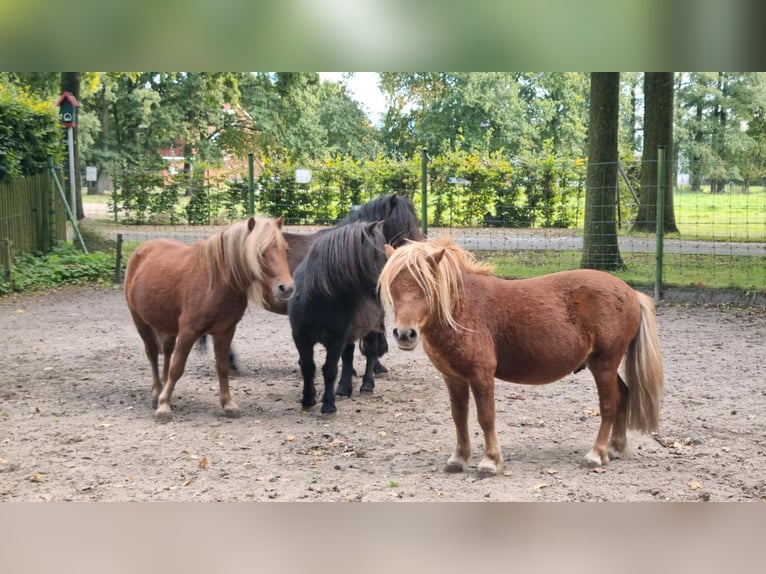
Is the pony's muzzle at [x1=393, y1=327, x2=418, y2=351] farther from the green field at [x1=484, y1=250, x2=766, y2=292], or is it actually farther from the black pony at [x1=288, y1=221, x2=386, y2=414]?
the green field at [x1=484, y1=250, x2=766, y2=292]

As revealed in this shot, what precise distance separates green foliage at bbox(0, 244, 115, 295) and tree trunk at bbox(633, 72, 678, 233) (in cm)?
618

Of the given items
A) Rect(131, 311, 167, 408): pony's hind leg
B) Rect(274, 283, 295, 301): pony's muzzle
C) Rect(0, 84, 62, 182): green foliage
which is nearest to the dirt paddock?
Rect(131, 311, 167, 408): pony's hind leg

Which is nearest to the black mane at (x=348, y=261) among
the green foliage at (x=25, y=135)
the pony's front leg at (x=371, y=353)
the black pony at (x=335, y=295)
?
the black pony at (x=335, y=295)

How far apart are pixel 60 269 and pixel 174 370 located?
548 cm

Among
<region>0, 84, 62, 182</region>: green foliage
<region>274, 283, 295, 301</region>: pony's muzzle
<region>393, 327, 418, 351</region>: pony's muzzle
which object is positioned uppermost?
<region>0, 84, 62, 182</region>: green foliage

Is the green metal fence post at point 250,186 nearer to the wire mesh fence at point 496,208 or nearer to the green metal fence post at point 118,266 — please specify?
the wire mesh fence at point 496,208

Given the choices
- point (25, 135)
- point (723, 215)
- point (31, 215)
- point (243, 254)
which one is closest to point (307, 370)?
point (243, 254)

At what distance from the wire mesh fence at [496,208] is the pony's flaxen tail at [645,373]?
4.40 metres

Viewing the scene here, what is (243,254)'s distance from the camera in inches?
172

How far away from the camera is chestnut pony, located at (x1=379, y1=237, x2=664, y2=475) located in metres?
3.48

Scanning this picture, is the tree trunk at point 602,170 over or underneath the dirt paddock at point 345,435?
over

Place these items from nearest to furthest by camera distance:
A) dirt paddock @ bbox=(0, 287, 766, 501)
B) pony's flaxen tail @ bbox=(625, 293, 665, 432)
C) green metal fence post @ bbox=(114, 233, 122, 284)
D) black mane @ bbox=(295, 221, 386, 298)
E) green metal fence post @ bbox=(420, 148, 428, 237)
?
dirt paddock @ bbox=(0, 287, 766, 501) < pony's flaxen tail @ bbox=(625, 293, 665, 432) < black mane @ bbox=(295, 221, 386, 298) < green metal fence post @ bbox=(420, 148, 428, 237) < green metal fence post @ bbox=(114, 233, 122, 284)

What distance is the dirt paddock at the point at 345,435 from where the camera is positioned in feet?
11.9

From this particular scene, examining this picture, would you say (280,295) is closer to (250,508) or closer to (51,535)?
(250,508)
